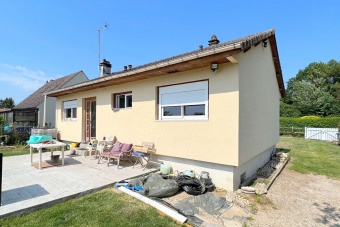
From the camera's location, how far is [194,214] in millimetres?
3988

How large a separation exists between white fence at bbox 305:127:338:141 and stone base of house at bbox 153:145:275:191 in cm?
1992

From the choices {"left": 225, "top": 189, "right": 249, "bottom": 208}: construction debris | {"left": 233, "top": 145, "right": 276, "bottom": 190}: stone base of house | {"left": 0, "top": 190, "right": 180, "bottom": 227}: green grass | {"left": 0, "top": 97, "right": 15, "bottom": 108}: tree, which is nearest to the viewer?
{"left": 0, "top": 190, "right": 180, "bottom": 227}: green grass

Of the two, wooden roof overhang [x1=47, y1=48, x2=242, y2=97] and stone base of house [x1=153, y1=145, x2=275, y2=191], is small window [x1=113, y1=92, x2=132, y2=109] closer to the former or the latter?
wooden roof overhang [x1=47, y1=48, x2=242, y2=97]

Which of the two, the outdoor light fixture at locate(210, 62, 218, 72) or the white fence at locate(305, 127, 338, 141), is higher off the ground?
the outdoor light fixture at locate(210, 62, 218, 72)

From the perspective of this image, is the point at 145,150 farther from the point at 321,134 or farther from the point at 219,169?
the point at 321,134


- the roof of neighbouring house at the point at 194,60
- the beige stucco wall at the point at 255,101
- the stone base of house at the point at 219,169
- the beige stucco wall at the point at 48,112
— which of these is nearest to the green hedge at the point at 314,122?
the beige stucco wall at the point at 255,101

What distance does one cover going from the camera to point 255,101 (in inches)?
271

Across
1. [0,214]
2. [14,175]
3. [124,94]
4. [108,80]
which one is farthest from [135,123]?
[0,214]

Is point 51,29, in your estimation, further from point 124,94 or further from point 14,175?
point 14,175

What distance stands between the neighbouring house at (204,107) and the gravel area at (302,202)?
45.9 inches

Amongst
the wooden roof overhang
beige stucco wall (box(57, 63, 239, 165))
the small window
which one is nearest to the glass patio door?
beige stucco wall (box(57, 63, 239, 165))

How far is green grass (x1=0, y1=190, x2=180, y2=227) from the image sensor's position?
3.41 m

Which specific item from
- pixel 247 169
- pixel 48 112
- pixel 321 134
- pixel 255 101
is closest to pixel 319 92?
pixel 321 134

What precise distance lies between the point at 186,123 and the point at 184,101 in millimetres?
804
